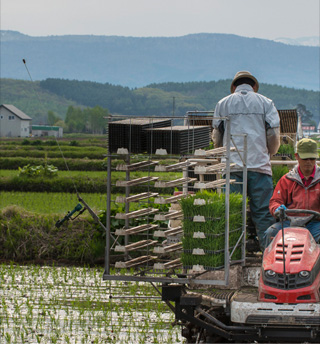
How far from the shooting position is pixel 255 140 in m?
7.53

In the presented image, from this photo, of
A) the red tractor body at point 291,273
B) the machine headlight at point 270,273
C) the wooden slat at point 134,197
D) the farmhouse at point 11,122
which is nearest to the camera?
the red tractor body at point 291,273

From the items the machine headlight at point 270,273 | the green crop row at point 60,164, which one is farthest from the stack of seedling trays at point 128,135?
the green crop row at point 60,164

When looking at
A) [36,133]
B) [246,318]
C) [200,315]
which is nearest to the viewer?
[246,318]

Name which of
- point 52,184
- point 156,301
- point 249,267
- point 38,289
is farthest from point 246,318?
point 52,184

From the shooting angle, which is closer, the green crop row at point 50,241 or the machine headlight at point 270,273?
the machine headlight at point 270,273

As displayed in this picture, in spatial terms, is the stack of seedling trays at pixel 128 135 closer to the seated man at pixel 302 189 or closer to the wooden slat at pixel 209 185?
the wooden slat at pixel 209 185

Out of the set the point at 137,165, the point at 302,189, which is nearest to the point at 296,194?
the point at 302,189

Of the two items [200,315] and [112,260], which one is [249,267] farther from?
[112,260]

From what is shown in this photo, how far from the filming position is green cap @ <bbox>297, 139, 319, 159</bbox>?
633cm

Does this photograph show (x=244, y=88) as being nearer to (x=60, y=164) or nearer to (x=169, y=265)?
(x=169, y=265)

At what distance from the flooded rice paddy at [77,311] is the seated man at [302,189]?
1500 millimetres

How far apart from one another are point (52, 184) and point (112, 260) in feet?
41.1

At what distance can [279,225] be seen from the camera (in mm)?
6391

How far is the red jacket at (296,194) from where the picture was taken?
21.4ft
